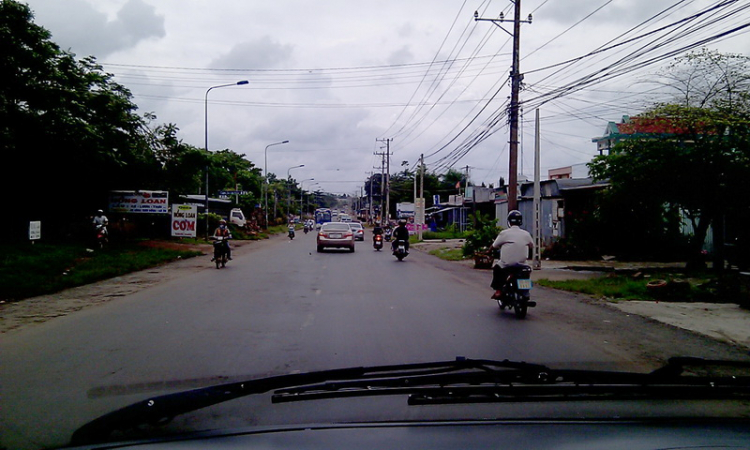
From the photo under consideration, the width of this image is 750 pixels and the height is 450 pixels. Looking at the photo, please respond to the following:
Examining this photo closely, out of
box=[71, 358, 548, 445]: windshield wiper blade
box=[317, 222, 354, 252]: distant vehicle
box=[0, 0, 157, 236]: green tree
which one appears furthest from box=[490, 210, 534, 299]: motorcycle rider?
→ box=[317, 222, 354, 252]: distant vehicle

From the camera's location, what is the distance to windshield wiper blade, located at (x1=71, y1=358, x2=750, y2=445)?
3584 mm

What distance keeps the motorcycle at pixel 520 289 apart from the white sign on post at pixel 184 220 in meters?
25.8

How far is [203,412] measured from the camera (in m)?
4.65

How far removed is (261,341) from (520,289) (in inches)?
172

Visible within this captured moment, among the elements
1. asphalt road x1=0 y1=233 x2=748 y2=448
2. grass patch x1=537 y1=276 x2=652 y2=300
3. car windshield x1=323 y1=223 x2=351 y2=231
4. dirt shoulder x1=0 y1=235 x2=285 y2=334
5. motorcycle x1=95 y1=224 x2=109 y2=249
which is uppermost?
car windshield x1=323 y1=223 x2=351 y2=231

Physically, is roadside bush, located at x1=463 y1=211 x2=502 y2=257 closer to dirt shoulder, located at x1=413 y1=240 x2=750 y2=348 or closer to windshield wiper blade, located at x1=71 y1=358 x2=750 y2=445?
dirt shoulder, located at x1=413 y1=240 x2=750 y2=348

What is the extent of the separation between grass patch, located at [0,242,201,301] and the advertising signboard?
4.74 metres

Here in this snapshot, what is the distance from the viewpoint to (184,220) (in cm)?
3334

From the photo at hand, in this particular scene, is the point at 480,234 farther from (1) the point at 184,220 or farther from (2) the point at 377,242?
(1) the point at 184,220

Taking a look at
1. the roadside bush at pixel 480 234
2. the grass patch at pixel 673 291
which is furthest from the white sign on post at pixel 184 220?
the grass patch at pixel 673 291

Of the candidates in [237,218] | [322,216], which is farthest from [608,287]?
[322,216]

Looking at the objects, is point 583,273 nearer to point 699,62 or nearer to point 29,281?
point 699,62

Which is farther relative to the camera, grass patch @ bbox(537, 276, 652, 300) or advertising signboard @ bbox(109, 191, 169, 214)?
advertising signboard @ bbox(109, 191, 169, 214)

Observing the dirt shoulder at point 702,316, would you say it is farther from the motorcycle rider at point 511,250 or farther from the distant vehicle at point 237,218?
the distant vehicle at point 237,218
